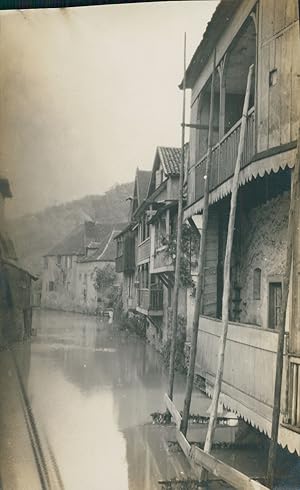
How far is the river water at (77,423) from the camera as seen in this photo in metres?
5.30

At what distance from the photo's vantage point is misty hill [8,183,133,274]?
5848 millimetres

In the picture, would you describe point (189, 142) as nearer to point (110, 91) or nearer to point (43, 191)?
point (110, 91)

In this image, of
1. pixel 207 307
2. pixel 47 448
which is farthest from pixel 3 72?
pixel 47 448

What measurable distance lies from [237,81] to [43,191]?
8.72 ft

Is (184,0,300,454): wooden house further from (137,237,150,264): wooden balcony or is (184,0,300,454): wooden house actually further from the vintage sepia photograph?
(137,237,150,264): wooden balcony

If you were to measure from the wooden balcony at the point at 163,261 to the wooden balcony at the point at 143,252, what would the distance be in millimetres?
286

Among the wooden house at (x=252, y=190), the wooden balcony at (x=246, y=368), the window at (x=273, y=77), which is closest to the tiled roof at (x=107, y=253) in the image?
the wooden house at (x=252, y=190)

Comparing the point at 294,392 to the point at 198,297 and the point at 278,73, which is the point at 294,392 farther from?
the point at 278,73

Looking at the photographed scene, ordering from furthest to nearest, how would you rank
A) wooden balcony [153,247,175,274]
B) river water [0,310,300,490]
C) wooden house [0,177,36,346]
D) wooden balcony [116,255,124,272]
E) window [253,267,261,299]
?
wooden balcony [116,255,124,272] < wooden balcony [153,247,175,274] < window [253,267,261,299] < wooden house [0,177,36,346] < river water [0,310,300,490]

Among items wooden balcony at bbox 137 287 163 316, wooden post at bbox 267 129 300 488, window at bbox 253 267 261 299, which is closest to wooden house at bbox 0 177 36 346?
wooden balcony at bbox 137 287 163 316

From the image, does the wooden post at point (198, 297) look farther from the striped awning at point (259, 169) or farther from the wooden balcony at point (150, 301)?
the wooden balcony at point (150, 301)

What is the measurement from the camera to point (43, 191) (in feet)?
19.4

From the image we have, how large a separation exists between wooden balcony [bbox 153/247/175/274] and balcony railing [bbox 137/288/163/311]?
0.88 m

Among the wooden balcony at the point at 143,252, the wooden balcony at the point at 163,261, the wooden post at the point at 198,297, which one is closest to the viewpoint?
the wooden post at the point at 198,297
